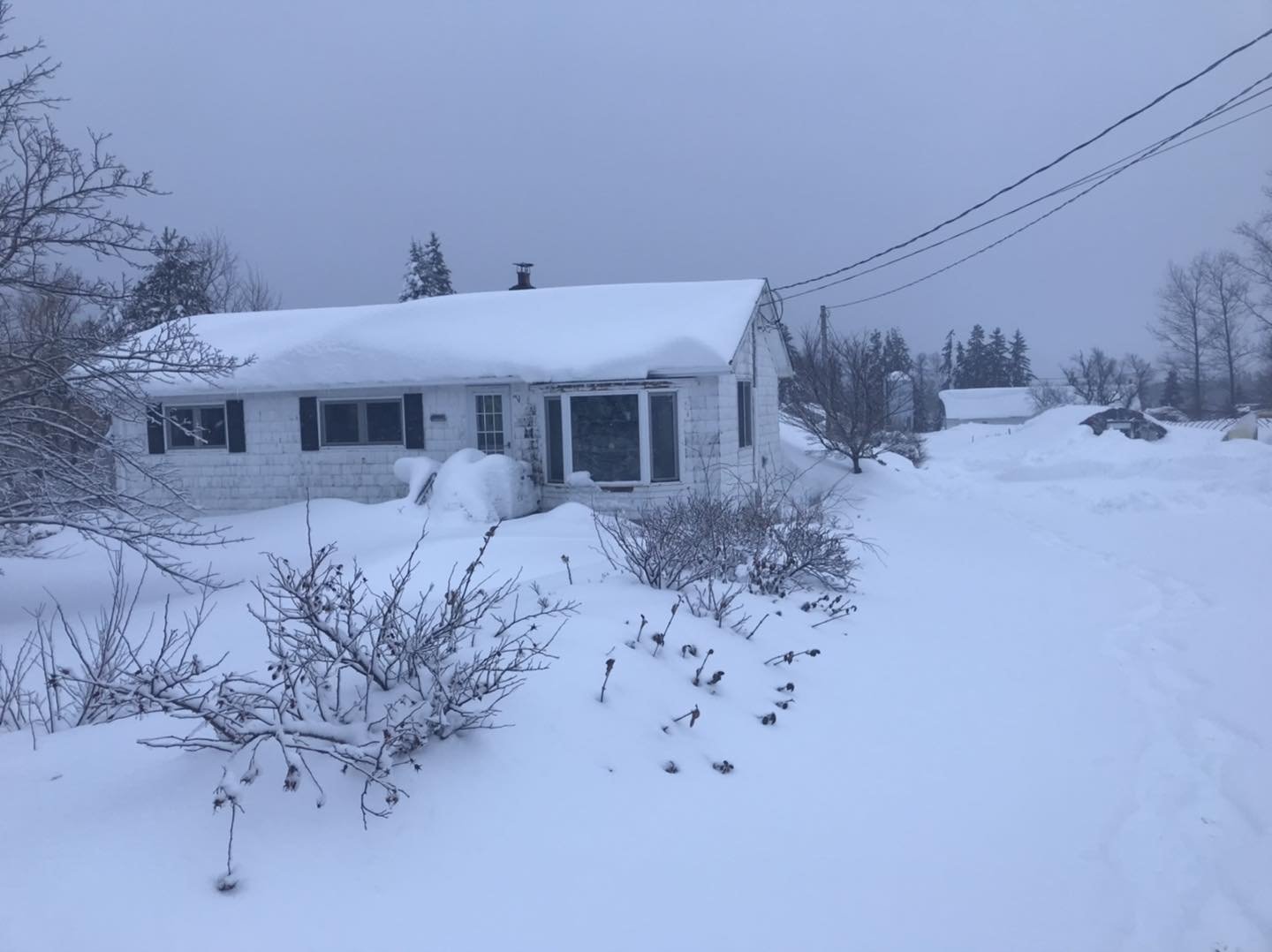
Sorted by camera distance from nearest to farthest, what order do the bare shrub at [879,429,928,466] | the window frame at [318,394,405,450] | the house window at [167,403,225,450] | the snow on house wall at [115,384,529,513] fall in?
the snow on house wall at [115,384,529,513] → the window frame at [318,394,405,450] → the house window at [167,403,225,450] → the bare shrub at [879,429,928,466]

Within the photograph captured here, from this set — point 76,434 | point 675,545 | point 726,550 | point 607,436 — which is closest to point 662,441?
point 607,436

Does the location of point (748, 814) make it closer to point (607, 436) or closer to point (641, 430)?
point (641, 430)

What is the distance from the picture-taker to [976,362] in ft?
286

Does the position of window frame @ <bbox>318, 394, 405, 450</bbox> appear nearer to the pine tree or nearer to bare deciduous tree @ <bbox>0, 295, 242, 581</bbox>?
bare deciduous tree @ <bbox>0, 295, 242, 581</bbox>

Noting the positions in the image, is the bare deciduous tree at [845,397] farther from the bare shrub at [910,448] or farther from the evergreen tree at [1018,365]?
the evergreen tree at [1018,365]

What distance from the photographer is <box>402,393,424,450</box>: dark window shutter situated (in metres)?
16.8

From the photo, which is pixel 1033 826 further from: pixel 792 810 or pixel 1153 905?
pixel 792 810

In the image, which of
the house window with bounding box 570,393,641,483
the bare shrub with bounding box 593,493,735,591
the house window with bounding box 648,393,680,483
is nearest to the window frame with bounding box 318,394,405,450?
the house window with bounding box 570,393,641,483

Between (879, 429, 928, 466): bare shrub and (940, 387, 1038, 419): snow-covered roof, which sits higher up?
(940, 387, 1038, 419): snow-covered roof

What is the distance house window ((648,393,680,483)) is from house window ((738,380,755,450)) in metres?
2.28

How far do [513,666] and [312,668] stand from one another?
3.02 ft

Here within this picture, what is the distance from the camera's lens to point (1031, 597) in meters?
10.6

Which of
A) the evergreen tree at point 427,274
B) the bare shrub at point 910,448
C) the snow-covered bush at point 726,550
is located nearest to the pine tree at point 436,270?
the evergreen tree at point 427,274

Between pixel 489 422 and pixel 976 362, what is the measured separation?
78.2 meters
